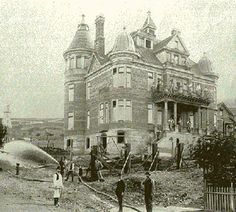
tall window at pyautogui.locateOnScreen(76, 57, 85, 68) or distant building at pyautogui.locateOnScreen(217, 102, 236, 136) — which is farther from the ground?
tall window at pyautogui.locateOnScreen(76, 57, 85, 68)

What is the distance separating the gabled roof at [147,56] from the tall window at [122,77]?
183 cm

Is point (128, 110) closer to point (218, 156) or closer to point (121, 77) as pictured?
point (121, 77)

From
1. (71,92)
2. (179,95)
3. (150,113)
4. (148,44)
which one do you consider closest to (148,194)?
(150,113)

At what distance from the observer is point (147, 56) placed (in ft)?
98.9

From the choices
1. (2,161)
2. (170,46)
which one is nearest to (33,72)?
(2,161)

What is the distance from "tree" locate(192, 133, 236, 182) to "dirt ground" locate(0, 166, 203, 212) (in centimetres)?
241

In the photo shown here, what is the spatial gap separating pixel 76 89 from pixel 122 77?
5156 millimetres

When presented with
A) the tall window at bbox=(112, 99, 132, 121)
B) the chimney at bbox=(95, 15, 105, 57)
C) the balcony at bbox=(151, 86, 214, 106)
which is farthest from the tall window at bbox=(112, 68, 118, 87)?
the chimney at bbox=(95, 15, 105, 57)

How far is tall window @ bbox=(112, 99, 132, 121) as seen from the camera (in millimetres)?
27703

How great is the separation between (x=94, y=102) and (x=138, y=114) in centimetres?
371

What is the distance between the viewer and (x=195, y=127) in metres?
31.0

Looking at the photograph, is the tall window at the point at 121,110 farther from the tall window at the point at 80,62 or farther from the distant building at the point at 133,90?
the tall window at the point at 80,62

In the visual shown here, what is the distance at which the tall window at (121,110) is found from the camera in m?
27.7

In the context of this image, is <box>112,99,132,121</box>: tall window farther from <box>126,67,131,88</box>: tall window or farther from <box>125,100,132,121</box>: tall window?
<box>126,67,131,88</box>: tall window
